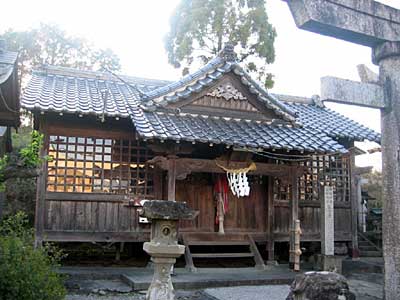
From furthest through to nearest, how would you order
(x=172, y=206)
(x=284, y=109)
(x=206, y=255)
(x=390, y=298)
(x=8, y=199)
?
(x=8, y=199) → (x=284, y=109) → (x=206, y=255) → (x=172, y=206) → (x=390, y=298)

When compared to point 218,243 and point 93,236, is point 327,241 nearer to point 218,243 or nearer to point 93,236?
point 218,243

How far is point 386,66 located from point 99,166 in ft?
27.9

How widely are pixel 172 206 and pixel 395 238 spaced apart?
338cm

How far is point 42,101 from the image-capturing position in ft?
36.6

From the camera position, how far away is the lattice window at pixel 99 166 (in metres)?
12.0

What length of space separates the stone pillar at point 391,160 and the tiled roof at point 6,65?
639cm

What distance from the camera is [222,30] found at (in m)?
23.7

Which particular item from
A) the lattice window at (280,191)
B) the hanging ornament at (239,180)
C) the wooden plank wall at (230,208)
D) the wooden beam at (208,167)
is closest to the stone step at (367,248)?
the lattice window at (280,191)

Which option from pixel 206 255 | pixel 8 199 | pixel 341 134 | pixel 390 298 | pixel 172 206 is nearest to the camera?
pixel 390 298

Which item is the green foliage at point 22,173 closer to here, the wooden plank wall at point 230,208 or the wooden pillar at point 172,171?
the wooden pillar at point 172,171

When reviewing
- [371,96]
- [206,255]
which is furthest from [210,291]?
[371,96]

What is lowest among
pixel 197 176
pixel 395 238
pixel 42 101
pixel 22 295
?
pixel 22 295

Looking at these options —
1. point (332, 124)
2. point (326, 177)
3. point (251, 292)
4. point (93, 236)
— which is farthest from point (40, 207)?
point (332, 124)

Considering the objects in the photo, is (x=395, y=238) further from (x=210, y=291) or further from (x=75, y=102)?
(x=75, y=102)
